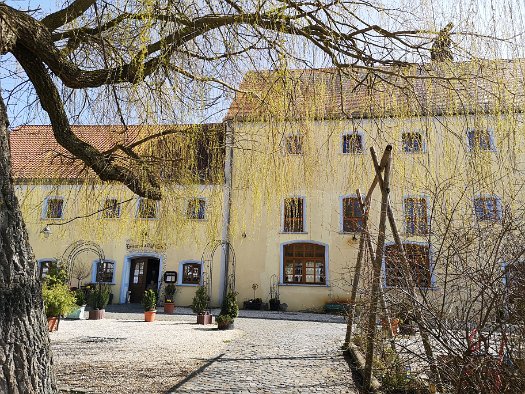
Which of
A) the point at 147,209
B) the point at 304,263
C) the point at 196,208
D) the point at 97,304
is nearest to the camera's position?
the point at 196,208

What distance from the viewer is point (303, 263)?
49.6 feet

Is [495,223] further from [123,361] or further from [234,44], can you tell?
[123,361]

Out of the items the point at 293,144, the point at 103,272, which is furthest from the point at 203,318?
the point at 293,144

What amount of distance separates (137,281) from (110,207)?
12154mm

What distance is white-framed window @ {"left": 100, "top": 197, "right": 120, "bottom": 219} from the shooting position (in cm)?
520

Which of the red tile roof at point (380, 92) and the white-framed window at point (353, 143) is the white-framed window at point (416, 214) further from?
the red tile roof at point (380, 92)

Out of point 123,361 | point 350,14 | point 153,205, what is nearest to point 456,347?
point 350,14

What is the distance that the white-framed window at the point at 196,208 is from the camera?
5.29m

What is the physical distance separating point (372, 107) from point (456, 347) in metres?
Result: 1.77

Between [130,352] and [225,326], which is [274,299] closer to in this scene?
[225,326]

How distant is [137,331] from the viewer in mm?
9336

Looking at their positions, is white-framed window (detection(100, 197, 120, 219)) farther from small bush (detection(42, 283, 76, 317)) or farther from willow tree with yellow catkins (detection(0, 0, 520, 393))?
small bush (detection(42, 283, 76, 317))

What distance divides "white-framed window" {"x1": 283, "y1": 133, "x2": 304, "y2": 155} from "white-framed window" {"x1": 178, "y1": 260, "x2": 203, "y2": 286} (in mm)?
12277

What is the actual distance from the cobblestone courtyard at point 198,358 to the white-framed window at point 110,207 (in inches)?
76.3
